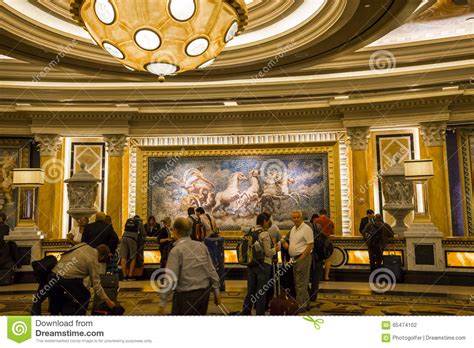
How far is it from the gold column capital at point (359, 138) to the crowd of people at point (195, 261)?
9.41 ft

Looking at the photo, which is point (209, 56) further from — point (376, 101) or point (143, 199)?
point (143, 199)

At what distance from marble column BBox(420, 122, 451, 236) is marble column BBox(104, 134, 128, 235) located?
802 centimetres

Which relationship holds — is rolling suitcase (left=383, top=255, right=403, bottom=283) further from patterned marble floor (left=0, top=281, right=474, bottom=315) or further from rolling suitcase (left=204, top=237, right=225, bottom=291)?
rolling suitcase (left=204, top=237, right=225, bottom=291)

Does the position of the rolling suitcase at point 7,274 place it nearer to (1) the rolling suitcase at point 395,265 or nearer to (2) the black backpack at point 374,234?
(2) the black backpack at point 374,234

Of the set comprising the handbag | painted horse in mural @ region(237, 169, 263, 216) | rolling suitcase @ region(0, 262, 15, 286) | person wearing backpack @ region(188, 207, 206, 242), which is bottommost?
rolling suitcase @ region(0, 262, 15, 286)

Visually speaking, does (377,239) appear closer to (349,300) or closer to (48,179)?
(349,300)

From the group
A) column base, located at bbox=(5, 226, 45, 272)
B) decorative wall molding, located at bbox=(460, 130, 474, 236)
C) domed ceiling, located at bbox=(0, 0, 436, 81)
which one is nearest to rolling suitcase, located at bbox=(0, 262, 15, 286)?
column base, located at bbox=(5, 226, 45, 272)

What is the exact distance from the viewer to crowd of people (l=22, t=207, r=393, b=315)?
3.68 meters

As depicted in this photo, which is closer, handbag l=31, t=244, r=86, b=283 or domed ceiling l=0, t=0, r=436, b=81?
handbag l=31, t=244, r=86, b=283

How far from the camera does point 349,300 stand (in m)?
7.10

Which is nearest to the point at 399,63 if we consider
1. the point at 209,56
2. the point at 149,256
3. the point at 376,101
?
the point at 376,101

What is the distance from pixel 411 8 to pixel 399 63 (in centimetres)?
410

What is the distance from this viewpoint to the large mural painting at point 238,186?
1279cm

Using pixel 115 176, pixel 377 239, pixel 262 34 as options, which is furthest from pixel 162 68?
pixel 115 176
